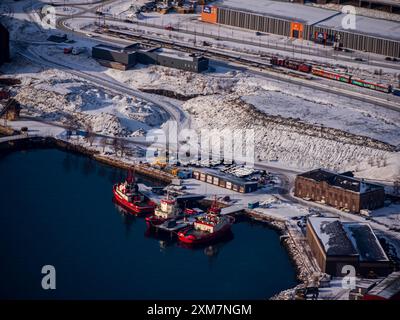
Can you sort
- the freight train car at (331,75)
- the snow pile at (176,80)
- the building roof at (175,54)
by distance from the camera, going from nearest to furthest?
the freight train car at (331,75), the snow pile at (176,80), the building roof at (175,54)

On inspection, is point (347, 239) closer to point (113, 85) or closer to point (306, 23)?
point (113, 85)

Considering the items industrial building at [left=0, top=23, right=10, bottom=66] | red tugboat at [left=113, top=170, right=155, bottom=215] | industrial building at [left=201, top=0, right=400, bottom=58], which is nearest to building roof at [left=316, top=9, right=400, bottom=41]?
industrial building at [left=201, top=0, right=400, bottom=58]

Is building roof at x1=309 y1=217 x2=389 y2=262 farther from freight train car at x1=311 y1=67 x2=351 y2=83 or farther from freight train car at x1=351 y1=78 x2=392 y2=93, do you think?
freight train car at x1=311 y1=67 x2=351 y2=83

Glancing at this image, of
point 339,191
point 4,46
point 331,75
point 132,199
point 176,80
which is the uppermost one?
Result: point 4,46

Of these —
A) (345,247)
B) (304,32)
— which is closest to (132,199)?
(345,247)

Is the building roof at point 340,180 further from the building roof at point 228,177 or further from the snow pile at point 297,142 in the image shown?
the building roof at point 228,177

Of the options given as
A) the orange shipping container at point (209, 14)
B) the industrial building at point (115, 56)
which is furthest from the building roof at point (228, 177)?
the orange shipping container at point (209, 14)

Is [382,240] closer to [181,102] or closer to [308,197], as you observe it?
[308,197]
